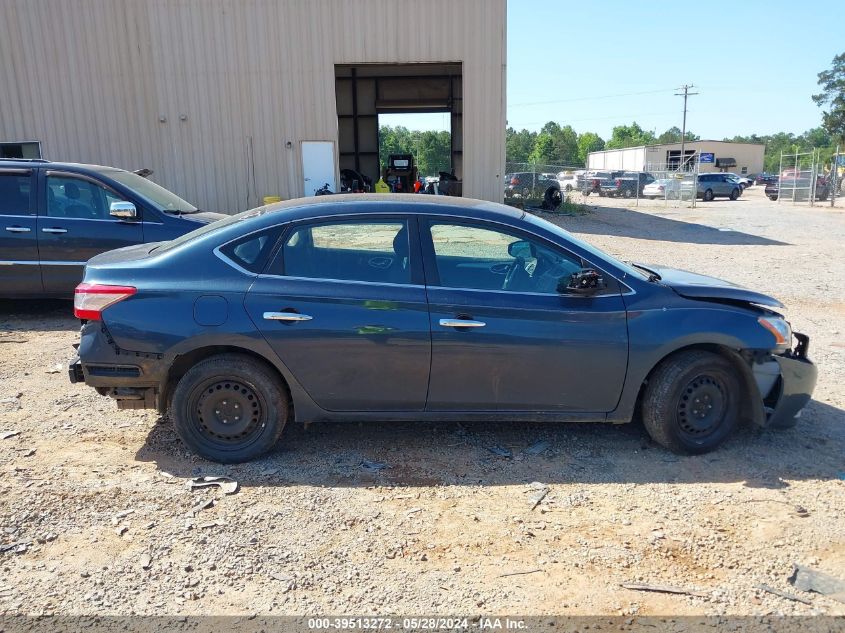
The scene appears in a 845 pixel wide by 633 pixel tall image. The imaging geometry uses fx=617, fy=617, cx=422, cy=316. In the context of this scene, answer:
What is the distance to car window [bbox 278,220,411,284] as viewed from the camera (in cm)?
398

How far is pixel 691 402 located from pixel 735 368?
0.38 metres

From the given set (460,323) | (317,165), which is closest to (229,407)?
(460,323)

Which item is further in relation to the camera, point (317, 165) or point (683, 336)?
point (317, 165)

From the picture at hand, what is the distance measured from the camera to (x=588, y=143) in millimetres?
110562

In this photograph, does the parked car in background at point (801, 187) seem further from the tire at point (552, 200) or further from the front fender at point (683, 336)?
the front fender at point (683, 336)

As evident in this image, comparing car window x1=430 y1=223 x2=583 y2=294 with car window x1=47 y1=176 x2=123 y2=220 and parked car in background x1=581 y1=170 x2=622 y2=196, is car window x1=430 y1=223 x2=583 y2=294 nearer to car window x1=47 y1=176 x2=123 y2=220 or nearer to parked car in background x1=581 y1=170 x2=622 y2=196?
car window x1=47 y1=176 x2=123 y2=220

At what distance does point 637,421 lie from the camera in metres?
4.64

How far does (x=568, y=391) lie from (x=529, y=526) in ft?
3.18

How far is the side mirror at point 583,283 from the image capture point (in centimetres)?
392

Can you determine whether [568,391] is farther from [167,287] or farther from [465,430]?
[167,287]

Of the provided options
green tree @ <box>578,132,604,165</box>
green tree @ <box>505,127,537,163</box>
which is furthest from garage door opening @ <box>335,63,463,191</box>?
green tree @ <box>578,132,604,165</box>

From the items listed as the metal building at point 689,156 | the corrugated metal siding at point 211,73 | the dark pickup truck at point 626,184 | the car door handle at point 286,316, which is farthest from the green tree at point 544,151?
the car door handle at point 286,316

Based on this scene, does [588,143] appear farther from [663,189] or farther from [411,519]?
[411,519]

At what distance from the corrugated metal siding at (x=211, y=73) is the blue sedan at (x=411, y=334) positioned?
47.3 ft
